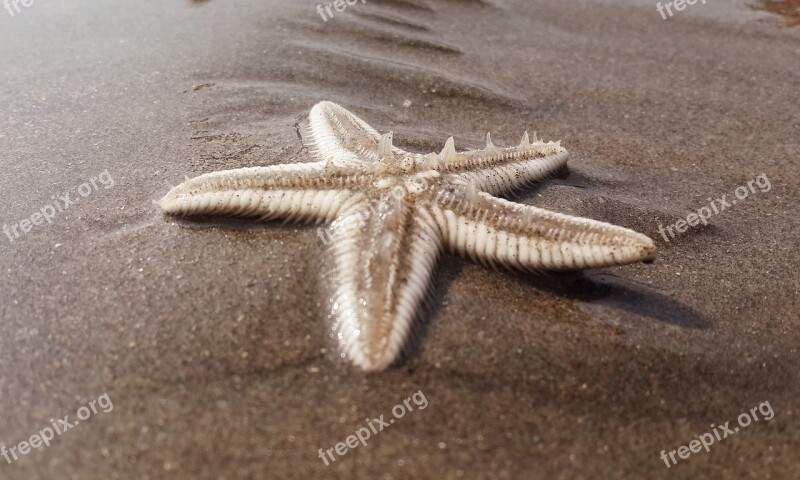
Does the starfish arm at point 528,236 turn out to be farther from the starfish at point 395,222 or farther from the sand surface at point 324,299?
the sand surface at point 324,299

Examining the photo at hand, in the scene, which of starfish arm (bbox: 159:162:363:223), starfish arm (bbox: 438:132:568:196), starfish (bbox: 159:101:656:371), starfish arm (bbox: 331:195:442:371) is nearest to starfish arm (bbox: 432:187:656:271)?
starfish (bbox: 159:101:656:371)

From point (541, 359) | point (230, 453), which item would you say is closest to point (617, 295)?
point (541, 359)

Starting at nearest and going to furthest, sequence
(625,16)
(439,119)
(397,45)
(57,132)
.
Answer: (57,132), (439,119), (397,45), (625,16)

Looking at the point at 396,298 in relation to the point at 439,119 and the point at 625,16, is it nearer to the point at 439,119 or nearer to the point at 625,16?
the point at 439,119

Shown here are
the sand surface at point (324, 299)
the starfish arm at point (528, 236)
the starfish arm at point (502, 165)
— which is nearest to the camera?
the sand surface at point (324, 299)

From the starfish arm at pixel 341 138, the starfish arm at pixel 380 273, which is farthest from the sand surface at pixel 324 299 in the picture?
the starfish arm at pixel 341 138

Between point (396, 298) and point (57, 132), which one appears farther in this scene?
point (57, 132)
